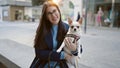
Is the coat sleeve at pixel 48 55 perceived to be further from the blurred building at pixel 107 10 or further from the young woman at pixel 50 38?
the blurred building at pixel 107 10

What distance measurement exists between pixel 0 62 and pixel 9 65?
50 cm

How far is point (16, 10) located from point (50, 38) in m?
42.7

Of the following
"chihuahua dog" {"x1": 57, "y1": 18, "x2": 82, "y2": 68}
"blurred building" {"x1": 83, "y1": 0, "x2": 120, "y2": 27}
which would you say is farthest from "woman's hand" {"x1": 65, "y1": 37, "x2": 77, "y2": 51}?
"blurred building" {"x1": 83, "y1": 0, "x2": 120, "y2": 27}

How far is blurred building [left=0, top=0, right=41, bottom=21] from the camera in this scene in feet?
140

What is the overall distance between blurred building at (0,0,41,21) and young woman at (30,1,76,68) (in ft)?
129

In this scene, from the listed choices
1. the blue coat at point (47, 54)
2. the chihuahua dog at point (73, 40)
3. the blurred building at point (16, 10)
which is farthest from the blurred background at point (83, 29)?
the blue coat at point (47, 54)

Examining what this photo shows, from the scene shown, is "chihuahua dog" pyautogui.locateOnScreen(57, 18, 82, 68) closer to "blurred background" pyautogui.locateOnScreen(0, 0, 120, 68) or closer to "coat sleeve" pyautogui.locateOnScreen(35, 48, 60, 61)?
"coat sleeve" pyautogui.locateOnScreen(35, 48, 60, 61)

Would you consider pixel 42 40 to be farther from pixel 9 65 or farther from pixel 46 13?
pixel 9 65

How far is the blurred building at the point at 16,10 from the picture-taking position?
42781mm

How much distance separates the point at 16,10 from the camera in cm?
4409

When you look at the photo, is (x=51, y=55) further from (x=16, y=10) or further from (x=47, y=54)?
(x=16, y=10)

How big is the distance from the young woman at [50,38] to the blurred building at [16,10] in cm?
3943

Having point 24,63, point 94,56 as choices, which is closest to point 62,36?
point 24,63

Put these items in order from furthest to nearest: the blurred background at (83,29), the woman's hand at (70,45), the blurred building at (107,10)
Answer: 1. the blurred building at (107,10)
2. the blurred background at (83,29)
3. the woman's hand at (70,45)
